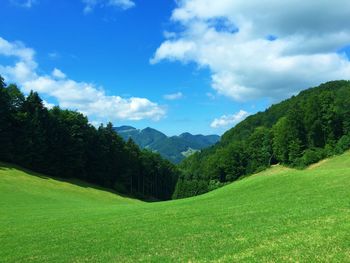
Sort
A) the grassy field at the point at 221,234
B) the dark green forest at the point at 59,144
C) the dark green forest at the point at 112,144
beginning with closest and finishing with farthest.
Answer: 1. the grassy field at the point at 221,234
2. the dark green forest at the point at 59,144
3. the dark green forest at the point at 112,144

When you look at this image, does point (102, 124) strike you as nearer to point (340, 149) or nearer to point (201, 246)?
point (340, 149)

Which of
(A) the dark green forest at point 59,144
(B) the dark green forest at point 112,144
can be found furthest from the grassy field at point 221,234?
(B) the dark green forest at point 112,144

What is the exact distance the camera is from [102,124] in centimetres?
11581

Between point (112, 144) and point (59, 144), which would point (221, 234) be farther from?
point (112, 144)

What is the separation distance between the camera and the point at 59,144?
95.2 meters

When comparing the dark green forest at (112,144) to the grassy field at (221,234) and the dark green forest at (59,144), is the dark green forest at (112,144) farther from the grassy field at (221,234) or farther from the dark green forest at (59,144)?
the grassy field at (221,234)

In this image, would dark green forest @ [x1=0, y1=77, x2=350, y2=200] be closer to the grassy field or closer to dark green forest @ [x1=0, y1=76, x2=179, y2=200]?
dark green forest @ [x1=0, y1=76, x2=179, y2=200]

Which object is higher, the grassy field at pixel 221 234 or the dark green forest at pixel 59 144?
the dark green forest at pixel 59 144

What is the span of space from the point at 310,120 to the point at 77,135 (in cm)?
A: 6051

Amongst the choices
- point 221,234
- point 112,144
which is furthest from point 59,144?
point 221,234

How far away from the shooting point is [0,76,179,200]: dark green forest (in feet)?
282

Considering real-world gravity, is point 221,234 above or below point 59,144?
below

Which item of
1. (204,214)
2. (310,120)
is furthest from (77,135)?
(204,214)

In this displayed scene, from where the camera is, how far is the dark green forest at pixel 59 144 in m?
86.1
